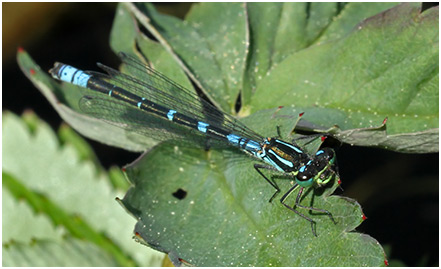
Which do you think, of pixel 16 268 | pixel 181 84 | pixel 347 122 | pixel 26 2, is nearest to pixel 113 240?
pixel 16 268

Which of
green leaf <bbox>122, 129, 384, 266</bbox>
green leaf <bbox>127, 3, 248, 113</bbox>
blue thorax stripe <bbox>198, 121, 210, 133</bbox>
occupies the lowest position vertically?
green leaf <bbox>122, 129, 384, 266</bbox>

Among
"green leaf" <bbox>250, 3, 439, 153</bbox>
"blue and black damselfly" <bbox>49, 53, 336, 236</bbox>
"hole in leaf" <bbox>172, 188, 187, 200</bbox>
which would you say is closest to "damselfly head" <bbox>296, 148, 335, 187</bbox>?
"blue and black damselfly" <bbox>49, 53, 336, 236</bbox>

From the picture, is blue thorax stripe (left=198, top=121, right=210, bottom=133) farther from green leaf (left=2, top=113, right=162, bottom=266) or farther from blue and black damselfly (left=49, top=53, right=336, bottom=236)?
green leaf (left=2, top=113, right=162, bottom=266)

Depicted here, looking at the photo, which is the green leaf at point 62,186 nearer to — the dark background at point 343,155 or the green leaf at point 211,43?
the dark background at point 343,155

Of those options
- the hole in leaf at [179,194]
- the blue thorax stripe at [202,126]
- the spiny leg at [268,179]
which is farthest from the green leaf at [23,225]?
the spiny leg at [268,179]

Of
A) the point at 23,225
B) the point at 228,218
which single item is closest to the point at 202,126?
the point at 228,218

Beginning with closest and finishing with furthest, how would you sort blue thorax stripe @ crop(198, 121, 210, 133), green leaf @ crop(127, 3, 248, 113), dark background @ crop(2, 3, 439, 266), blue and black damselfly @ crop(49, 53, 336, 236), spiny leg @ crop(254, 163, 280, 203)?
spiny leg @ crop(254, 163, 280, 203), blue and black damselfly @ crop(49, 53, 336, 236), green leaf @ crop(127, 3, 248, 113), blue thorax stripe @ crop(198, 121, 210, 133), dark background @ crop(2, 3, 439, 266)

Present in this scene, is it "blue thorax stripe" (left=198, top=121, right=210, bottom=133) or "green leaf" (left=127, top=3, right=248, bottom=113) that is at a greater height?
"green leaf" (left=127, top=3, right=248, bottom=113)

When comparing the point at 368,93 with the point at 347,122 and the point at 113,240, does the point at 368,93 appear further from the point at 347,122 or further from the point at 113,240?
the point at 113,240
